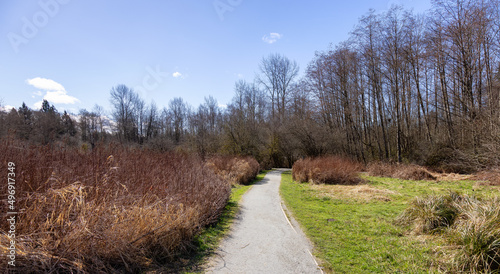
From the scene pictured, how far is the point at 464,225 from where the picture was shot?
13.6 ft

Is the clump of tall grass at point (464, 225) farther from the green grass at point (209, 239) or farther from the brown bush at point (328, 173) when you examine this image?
the brown bush at point (328, 173)

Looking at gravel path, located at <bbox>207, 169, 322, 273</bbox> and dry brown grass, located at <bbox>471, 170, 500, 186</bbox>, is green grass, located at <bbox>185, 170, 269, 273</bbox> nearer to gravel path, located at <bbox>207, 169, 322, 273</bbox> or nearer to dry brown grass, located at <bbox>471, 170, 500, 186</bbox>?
gravel path, located at <bbox>207, 169, 322, 273</bbox>

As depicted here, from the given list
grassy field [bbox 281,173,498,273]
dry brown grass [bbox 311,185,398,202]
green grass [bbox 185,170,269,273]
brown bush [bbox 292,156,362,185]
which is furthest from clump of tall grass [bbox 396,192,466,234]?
brown bush [bbox 292,156,362,185]

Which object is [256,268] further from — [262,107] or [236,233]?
[262,107]

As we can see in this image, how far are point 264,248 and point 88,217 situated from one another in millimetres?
3348

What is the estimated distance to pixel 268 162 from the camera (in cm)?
3156

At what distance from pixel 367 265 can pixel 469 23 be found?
795 inches

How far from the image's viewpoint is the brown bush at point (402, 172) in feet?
49.4

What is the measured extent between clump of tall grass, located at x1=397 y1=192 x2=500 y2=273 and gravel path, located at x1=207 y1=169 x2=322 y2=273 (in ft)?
7.52

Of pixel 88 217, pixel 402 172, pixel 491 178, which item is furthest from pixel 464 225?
pixel 402 172

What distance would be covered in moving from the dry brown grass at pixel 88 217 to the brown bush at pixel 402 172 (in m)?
15.2

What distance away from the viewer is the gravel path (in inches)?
158

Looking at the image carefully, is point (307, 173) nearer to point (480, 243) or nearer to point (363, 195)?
point (363, 195)

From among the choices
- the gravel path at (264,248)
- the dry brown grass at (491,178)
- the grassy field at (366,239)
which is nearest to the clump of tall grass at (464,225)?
the grassy field at (366,239)
